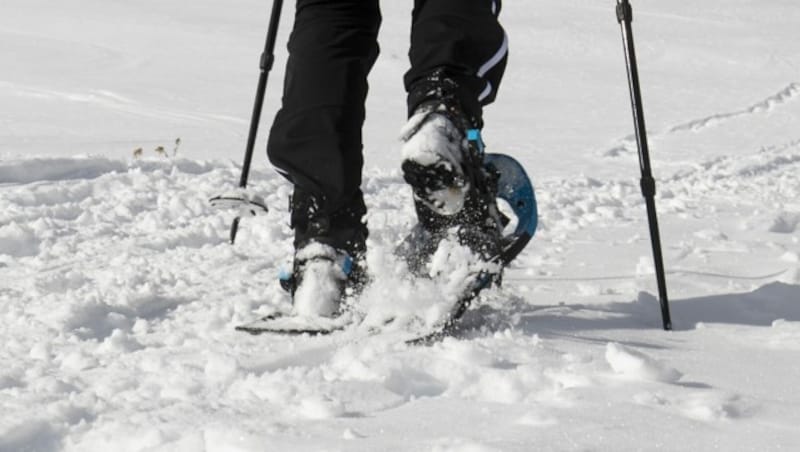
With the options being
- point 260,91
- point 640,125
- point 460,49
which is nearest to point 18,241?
point 260,91

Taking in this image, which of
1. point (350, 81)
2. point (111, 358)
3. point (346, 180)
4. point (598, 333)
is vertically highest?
point (350, 81)

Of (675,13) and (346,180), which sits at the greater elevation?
(675,13)

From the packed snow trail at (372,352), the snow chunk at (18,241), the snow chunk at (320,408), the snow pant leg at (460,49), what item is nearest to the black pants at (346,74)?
the snow pant leg at (460,49)

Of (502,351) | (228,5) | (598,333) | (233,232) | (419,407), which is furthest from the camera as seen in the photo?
(228,5)

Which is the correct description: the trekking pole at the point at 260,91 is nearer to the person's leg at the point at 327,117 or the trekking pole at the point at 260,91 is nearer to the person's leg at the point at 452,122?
the person's leg at the point at 327,117

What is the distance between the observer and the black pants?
2.53 m

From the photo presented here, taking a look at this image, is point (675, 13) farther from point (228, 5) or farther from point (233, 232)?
point (233, 232)

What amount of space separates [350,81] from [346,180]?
238mm

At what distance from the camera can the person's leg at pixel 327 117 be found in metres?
2.54

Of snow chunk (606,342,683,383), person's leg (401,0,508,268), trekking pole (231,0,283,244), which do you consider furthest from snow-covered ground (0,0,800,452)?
trekking pole (231,0,283,244)

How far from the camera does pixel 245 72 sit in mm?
12219

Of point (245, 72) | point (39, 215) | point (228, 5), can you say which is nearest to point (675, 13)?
point (228, 5)

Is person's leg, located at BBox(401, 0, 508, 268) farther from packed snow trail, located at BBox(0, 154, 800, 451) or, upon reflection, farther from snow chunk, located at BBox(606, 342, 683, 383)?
snow chunk, located at BBox(606, 342, 683, 383)

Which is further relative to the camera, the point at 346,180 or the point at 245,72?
the point at 245,72
